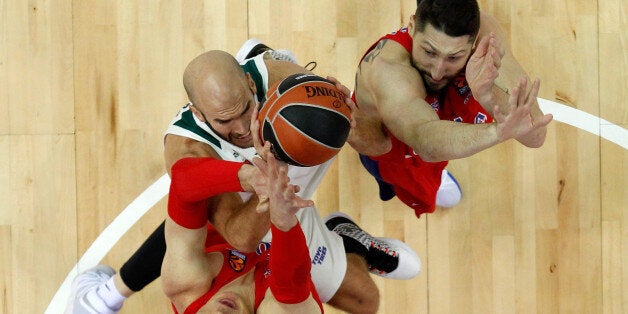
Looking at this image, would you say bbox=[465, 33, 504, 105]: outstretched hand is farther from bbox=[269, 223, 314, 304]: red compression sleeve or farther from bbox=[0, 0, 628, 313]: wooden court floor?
bbox=[0, 0, 628, 313]: wooden court floor

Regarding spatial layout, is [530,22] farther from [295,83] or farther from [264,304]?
[264,304]

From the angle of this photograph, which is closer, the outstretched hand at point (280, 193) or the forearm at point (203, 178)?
the outstretched hand at point (280, 193)

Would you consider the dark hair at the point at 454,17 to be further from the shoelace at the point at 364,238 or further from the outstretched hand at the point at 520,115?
the shoelace at the point at 364,238

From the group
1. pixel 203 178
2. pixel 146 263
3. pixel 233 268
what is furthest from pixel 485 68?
pixel 146 263

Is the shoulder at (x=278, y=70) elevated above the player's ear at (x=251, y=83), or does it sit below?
below

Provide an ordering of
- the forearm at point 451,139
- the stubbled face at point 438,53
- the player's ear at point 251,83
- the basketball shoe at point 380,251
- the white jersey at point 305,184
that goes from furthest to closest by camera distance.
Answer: the basketball shoe at point 380,251 → the white jersey at point 305,184 → the player's ear at point 251,83 → the stubbled face at point 438,53 → the forearm at point 451,139

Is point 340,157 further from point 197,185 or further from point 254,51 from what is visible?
point 197,185

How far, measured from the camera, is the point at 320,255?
9.11 feet

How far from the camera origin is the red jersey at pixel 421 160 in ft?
8.30

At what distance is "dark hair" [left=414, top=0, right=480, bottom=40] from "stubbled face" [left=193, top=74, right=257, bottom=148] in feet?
2.07

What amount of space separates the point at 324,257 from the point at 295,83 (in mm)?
863

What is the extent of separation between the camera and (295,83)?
218 centimetres

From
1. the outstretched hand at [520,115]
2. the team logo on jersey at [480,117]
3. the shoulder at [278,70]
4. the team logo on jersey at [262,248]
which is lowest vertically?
the team logo on jersey at [262,248]

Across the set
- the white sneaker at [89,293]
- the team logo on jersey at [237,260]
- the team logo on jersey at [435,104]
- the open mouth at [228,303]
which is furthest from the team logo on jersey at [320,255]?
the white sneaker at [89,293]
